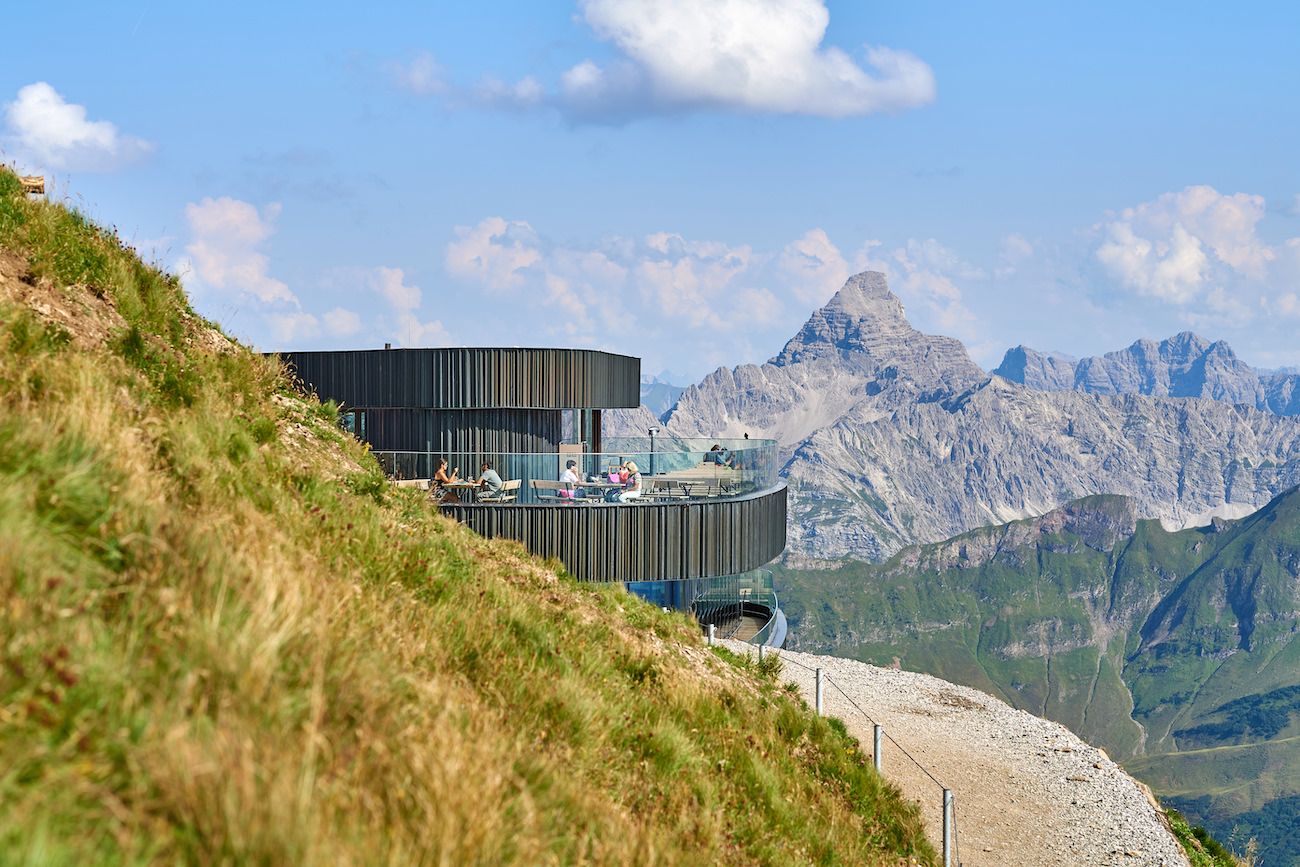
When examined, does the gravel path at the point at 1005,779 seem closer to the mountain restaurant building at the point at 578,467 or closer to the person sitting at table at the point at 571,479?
the mountain restaurant building at the point at 578,467

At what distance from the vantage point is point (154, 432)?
6.83 meters

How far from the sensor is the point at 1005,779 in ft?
59.2

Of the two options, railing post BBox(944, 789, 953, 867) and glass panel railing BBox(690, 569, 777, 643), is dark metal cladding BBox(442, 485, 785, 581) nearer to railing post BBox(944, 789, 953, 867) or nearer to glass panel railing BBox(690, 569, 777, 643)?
glass panel railing BBox(690, 569, 777, 643)

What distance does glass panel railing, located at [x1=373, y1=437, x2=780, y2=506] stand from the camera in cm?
2814

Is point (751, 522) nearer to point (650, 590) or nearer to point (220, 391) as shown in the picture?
point (650, 590)

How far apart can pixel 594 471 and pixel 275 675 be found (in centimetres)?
2465

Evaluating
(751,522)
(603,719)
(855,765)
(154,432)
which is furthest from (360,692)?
(751,522)

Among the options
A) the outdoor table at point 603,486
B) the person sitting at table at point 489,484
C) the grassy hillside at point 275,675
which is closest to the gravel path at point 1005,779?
the grassy hillside at point 275,675

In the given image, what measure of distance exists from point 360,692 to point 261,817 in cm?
114

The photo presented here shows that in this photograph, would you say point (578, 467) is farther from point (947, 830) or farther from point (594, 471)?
point (947, 830)

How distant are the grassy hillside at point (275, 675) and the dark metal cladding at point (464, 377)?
21031 mm

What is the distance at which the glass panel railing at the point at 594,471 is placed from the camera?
28.1m

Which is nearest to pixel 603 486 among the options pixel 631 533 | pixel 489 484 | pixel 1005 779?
pixel 631 533

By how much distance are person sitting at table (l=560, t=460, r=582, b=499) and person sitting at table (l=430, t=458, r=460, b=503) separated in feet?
10.0
